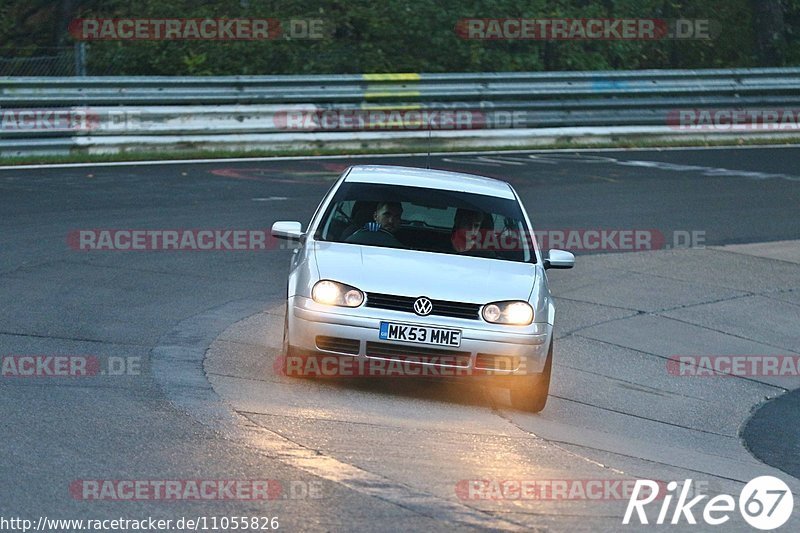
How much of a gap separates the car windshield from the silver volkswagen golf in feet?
0.04

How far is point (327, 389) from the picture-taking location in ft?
29.6

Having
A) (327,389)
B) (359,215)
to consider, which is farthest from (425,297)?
(359,215)

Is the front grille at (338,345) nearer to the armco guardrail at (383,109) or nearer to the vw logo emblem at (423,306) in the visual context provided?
the vw logo emblem at (423,306)

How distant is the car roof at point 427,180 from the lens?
34.1ft

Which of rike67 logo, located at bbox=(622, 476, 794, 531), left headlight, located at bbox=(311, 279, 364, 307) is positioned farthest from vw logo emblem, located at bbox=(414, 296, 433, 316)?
rike67 logo, located at bbox=(622, 476, 794, 531)

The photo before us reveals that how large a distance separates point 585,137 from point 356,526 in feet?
64.2

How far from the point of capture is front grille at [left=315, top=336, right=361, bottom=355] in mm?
8820

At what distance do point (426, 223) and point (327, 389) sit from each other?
1899 millimetres

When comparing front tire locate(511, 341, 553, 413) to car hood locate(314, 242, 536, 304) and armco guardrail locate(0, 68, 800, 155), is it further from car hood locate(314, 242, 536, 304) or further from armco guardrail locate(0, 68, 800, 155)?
armco guardrail locate(0, 68, 800, 155)

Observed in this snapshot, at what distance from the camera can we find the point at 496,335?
29.1 feet

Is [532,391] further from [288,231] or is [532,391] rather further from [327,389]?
[288,231]

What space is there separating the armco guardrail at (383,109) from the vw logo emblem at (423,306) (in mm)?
12616

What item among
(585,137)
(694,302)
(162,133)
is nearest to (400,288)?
(694,302)

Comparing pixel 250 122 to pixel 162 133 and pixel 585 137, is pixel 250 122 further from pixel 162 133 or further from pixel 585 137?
pixel 585 137
